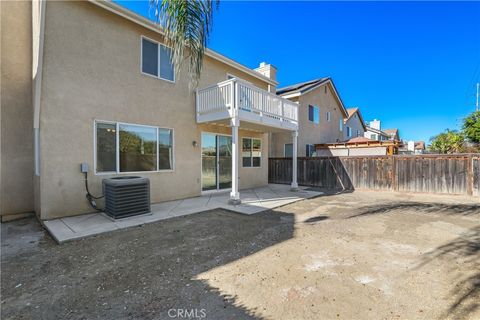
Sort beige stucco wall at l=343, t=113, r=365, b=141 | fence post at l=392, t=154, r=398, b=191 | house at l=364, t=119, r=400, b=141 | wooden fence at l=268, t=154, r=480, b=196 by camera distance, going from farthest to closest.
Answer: house at l=364, t=119, r=400, b=141 < beige stucco wall at l=343, t=113, r=365, b=141 < fence post at l=392, t=154, r=398, b=191 < wooden fence at l=268, t=154, r=480, b=196

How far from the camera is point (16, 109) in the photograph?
636 cm

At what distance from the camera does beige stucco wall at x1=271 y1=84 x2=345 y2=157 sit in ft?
51.7

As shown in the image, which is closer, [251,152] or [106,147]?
[106,147]

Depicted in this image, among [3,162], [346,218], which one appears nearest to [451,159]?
[346,218]

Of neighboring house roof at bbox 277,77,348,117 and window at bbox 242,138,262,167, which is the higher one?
neighboring house roof at bbox 277,77,348,117

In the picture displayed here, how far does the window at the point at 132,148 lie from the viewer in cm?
638

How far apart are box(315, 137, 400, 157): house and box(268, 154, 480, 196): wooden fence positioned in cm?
404

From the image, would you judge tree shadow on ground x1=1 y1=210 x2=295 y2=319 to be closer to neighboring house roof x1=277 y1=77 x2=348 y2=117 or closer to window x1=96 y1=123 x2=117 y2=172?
window x1=96 y1=123 x2=117 y2=172

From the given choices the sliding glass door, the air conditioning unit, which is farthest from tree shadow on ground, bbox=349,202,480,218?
the air conditioning unit

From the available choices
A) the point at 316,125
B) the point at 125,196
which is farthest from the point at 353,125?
the point at 125,196

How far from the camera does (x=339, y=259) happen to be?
3.57 m

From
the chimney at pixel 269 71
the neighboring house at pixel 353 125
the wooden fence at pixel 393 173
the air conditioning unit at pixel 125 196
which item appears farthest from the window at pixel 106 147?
the neighboring house at pixel 353 125

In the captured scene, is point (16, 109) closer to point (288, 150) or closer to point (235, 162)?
point (235, 162)

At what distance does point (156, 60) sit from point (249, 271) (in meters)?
7.35
